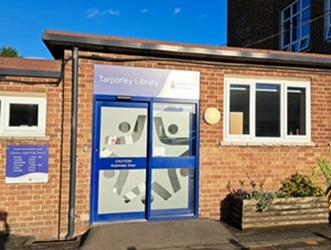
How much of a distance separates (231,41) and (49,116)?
1235 centimetres

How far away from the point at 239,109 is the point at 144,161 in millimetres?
2056

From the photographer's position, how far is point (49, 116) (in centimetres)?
464

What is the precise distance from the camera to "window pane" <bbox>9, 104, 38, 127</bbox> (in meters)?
4.52

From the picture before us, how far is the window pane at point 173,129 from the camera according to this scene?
513 centimetres

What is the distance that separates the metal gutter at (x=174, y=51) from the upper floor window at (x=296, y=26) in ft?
17.6

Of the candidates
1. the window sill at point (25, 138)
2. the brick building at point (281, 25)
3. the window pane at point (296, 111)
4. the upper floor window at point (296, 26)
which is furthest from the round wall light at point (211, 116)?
the upper floor window at point (296, 26)

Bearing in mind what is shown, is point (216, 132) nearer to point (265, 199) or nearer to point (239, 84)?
point (239, 84)

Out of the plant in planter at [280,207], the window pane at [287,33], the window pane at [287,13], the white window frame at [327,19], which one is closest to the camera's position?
the plant in planter at [280,207]

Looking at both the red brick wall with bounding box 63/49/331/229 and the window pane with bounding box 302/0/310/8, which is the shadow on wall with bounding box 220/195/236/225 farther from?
the window pane with bounding box 302/0/310/8

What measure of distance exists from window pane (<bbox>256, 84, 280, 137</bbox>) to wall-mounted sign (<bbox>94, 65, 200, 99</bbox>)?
1.29 meters

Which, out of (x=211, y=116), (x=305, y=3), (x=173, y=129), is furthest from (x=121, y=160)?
(x=305, y=3)

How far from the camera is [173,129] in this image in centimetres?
523

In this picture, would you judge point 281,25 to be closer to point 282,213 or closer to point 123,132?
point 282,213

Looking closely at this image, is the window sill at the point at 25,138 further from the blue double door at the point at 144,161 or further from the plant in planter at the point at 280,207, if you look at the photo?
the plant in planter at the point at 280,207
